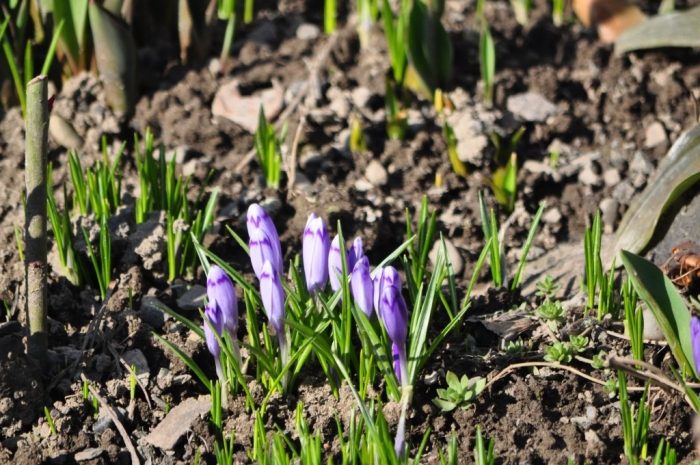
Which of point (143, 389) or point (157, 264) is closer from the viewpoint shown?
A: point (143, 389)

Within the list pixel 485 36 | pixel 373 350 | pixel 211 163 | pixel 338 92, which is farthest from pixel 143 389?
pixel 485 36

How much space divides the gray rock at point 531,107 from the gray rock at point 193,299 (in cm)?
151

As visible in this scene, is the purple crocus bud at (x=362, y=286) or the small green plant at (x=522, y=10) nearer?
the purple crocus bud at (x=362, y=286)

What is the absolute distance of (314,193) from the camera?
9.82 feet

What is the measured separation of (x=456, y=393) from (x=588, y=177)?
1376mm

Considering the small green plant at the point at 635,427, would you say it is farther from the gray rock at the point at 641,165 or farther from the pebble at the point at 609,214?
the gray rock at the point at 641,165

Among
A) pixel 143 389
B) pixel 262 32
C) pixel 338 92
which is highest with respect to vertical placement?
pixel 262 32

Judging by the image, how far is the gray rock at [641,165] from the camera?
3135 mm

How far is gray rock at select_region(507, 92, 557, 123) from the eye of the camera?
3348 mm

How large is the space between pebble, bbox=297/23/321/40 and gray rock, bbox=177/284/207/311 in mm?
1602

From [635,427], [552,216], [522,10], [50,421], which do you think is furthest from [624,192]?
[50,421]

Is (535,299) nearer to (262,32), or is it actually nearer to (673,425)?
(673,425)

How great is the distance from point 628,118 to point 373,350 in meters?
1.85

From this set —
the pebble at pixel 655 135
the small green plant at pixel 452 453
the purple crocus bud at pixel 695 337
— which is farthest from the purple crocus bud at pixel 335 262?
the pebble at pixel 655 135
